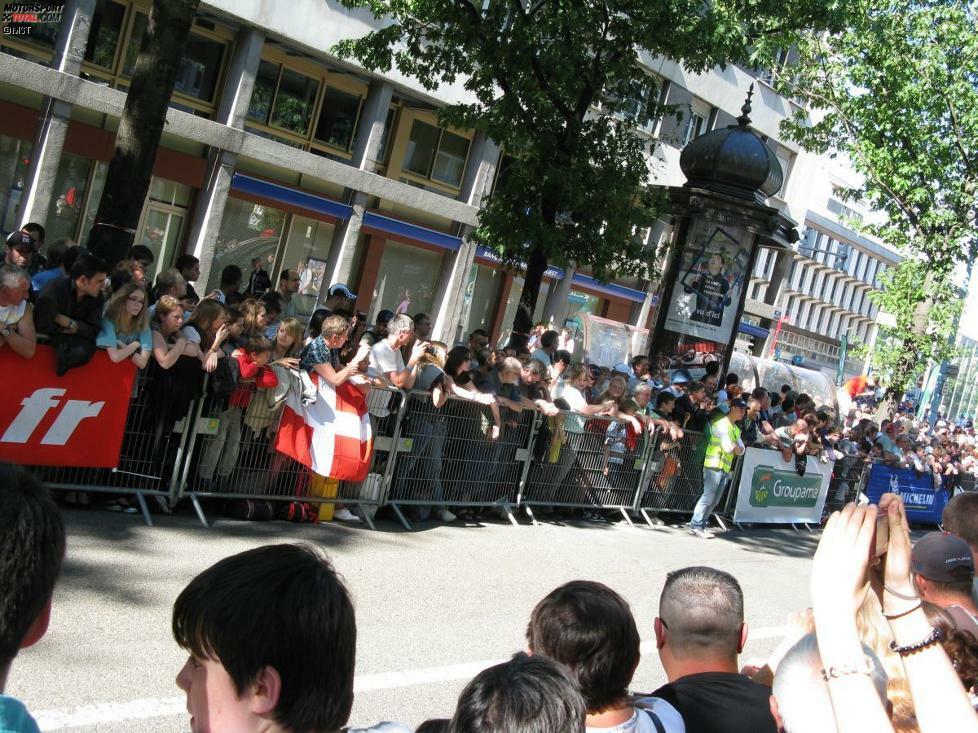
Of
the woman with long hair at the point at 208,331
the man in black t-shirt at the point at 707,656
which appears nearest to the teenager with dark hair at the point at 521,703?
the man in black t-shirt at the point at 707,656

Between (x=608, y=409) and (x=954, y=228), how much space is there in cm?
1418

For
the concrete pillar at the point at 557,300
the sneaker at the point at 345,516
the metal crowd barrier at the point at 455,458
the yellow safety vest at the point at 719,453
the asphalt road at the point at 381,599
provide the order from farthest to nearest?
the concrete pillar at the point at 557,300 < the yellow safety vest at the point at 719,453 < the metal crowd barrier at the point at 455,458 < the sneaker at the point at 345,516 < the asphalt road at the point at 381,599

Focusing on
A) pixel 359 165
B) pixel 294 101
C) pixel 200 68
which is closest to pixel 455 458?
pixel 200 68

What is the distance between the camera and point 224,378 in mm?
8656

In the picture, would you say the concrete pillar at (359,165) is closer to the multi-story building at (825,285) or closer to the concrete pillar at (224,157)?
the concrete pillar at (224,157)

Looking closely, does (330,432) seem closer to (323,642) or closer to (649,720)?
(649,720)

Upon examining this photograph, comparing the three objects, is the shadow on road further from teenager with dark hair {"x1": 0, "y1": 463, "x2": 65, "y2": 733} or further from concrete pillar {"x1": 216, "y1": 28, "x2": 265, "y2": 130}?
concrete pillar {"x1": 216, "y1": 28, "x2": 265, "y2": 130}

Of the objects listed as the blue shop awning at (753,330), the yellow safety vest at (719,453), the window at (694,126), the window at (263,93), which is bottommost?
the yellow safety vest at (719,453)

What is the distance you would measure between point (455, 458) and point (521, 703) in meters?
8.84

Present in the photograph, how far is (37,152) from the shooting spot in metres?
19.8

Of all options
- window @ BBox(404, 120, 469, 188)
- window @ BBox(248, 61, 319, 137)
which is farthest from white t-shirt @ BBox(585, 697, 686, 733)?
window @ BBox(404, 120, 469, 188)

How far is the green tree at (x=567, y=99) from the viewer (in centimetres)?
1426

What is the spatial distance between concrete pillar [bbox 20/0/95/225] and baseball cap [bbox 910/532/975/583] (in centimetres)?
1910

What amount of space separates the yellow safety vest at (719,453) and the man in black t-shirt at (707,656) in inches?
407
